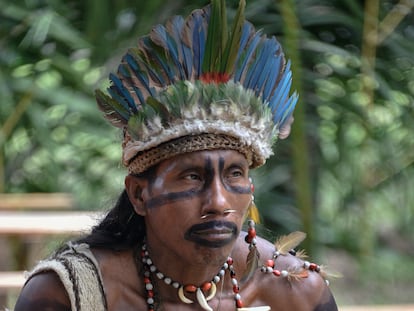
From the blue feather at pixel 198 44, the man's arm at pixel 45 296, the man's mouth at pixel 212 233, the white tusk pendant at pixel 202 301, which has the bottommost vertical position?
the white tusk pendant at pixel 202 301

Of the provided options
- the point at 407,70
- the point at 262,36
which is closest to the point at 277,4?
the point at 407,70

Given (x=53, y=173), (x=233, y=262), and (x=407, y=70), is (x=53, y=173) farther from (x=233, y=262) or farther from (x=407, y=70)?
(x=233, y=262)

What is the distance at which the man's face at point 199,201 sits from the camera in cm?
229

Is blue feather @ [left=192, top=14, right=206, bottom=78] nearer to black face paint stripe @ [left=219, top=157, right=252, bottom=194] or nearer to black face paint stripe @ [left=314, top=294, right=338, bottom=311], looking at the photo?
black face paint stripe @ [left=219, top=157, right=252, bottom=194]

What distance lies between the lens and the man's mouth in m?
2.29

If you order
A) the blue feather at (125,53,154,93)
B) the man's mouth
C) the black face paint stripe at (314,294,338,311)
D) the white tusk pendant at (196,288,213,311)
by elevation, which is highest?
the blue feather at (125,53,154,93)

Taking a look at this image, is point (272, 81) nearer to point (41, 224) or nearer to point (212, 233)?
point (212, 233)

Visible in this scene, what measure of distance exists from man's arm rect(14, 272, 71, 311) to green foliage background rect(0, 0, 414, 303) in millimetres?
2408

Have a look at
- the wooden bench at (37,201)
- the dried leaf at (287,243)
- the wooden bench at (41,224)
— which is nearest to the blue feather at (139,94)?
the dried leaf at (287,243)

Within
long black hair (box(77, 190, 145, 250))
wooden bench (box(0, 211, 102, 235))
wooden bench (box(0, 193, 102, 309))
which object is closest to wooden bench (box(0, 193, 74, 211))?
wooden bench (box(0, 193, 102, 309))

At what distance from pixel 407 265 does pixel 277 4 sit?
71.9 inches

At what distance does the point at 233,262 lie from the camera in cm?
258

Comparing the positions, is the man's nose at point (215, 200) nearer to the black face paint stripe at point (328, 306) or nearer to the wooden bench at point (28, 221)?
the black face paint stripe at point (328, 306)

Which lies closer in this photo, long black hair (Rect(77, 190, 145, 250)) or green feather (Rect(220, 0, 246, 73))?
green feather (Rect(220, 0, 246, 73))
